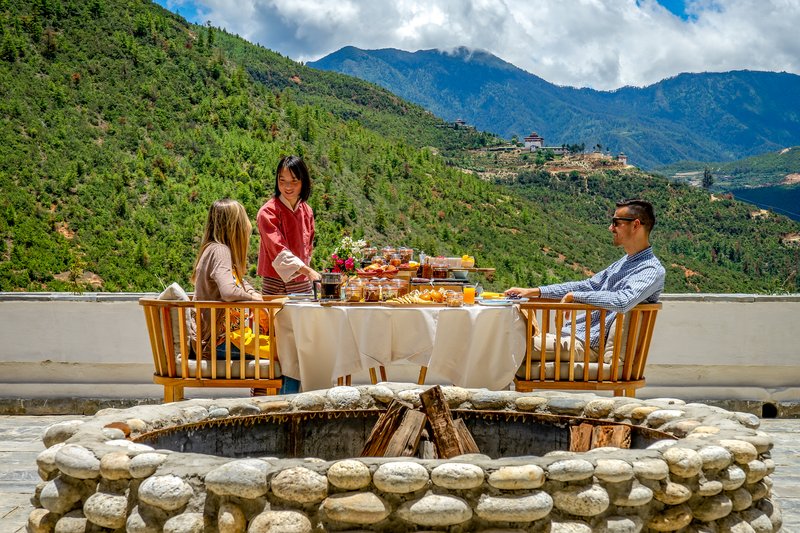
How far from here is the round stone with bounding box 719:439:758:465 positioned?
7.48 feet

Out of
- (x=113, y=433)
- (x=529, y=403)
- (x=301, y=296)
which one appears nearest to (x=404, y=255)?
(x=301, y=296)

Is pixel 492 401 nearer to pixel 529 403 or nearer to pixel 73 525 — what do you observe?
pixel 529 403

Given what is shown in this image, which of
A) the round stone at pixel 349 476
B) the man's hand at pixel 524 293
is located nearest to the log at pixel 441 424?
the round stone at pixel 349 476

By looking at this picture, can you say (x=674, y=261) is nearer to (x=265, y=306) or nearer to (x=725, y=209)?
(x=725, y=209)

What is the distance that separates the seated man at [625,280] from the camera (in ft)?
12.8

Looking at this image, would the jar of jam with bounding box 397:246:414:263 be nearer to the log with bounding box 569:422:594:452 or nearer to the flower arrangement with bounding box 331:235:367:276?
the flower arrangement with bounding box 331:235:367:276

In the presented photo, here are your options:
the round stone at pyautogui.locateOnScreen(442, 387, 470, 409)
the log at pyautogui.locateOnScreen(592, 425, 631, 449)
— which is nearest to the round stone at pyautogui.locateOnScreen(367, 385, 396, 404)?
the round stone at pyautogui.locateOnScreen(442, 387, 470, 409)

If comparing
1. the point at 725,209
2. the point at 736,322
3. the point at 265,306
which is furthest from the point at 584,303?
the point at 725,209

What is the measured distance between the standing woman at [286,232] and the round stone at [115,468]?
7.90ft

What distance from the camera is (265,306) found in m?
3.90

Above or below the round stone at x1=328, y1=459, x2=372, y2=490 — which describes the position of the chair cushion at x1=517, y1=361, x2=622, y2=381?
below

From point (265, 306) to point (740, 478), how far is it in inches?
87.2

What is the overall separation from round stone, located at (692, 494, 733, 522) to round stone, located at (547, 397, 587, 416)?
2.46ft

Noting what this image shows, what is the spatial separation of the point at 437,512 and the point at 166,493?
62 cm
